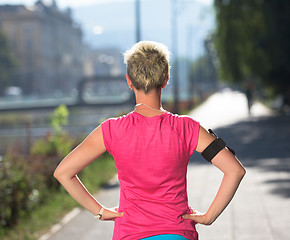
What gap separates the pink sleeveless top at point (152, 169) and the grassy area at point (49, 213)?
4.58 meters

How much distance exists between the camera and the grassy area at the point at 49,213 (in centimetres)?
718

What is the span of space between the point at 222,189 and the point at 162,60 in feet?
2.17

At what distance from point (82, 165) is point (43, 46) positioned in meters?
145

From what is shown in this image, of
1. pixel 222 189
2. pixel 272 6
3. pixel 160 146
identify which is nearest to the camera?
pixel 160 146

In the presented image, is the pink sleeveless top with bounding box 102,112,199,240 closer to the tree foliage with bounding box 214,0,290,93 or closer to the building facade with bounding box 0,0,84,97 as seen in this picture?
the tree foliage with bounding box 214,0,290,93

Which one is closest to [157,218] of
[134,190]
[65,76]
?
[134,190]

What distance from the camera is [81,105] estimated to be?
3123 inches

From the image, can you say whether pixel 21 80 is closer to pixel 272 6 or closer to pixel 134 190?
pixel 272 6

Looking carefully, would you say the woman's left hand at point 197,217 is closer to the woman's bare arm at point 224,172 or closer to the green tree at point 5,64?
the woman's bare arm at point 224,172

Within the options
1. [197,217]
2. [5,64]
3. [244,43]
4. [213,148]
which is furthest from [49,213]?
[5,64]

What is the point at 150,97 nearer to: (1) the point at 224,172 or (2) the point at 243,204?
(1) the point at 224,172

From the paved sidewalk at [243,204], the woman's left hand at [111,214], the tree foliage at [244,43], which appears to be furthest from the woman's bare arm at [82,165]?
the tree foliage at [244,43]

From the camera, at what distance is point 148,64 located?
2549mm

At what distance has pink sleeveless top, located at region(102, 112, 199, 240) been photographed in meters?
2.54
